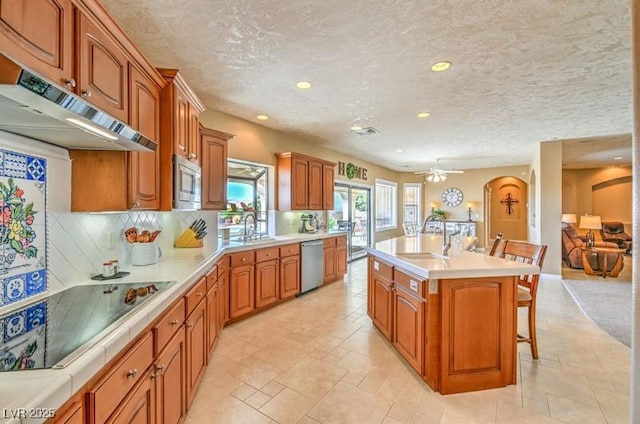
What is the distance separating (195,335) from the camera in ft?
6.86

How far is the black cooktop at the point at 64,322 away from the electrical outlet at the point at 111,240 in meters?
0.49

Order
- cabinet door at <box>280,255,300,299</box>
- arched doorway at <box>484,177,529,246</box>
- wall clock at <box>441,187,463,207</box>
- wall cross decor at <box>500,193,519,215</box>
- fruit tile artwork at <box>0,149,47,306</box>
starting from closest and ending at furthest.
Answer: fruit tile artwork at <box>0,149,47,306</box> < cabinet door at <box>280,255,300,299</box> < wall clock at <box>441,187,463,207</box> < arched doorway at <box>484,177,529,246</box> < wall cross decor at <box>500,193,519,215</box>

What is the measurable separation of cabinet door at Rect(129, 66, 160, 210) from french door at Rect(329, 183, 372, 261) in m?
4.47

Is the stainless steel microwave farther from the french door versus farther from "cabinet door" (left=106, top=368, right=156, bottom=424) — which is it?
the french door

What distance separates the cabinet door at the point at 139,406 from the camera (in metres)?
1.09

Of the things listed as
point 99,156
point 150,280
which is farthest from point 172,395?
point 99,156

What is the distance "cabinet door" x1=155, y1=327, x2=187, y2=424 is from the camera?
1443 millimetres

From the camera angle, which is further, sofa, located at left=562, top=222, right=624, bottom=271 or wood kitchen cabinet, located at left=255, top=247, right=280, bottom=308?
sofa, located at left=562, top=222, right=624, bottom=271

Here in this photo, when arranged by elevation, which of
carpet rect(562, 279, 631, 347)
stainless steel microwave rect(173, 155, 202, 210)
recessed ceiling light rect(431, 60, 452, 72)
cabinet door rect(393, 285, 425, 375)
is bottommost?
carpet rect(562, 279, 631, 347)

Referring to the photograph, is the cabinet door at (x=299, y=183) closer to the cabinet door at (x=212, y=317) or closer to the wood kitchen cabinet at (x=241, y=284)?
the wood kitchen cabinet at (x=241, y=284)

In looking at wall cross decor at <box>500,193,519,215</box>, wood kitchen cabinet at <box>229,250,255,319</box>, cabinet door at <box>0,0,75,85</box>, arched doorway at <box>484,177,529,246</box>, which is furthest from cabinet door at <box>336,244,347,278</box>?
wall cross decor at <box>500,193,519,215</box>

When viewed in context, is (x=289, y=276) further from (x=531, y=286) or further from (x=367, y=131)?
(x=531, y=286)

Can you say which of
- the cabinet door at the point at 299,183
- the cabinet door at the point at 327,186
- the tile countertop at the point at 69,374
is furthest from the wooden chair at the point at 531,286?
the cabinet door at the point at 327,186

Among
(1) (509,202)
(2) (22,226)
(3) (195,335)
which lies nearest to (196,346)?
(3) (195,335)
